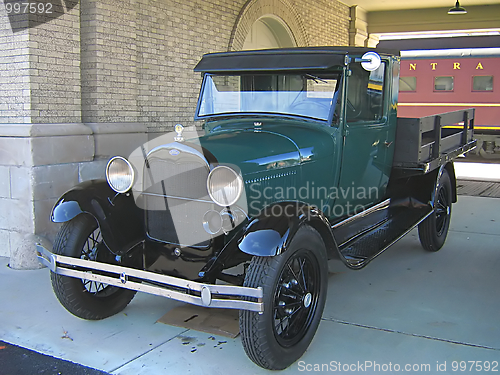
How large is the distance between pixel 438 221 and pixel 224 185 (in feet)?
11.9

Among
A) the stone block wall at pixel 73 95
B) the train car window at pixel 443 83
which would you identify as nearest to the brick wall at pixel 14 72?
the stone block wall at pixel 73 95

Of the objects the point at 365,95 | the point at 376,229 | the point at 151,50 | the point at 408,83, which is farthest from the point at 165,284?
the point at 408,83

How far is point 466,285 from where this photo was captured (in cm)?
455

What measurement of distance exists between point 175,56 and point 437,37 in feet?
34.6

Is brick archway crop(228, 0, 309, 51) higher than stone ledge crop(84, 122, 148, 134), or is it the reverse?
brick archway crop(228, 0, 309, 51)

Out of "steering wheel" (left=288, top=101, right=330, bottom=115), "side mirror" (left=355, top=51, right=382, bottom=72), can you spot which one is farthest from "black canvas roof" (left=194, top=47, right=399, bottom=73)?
"steering wheel" (left=288, top=101, right=330, bottom=115)

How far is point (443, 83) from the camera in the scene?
Result: 1473 cm

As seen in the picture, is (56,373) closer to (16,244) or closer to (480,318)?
(16,244)

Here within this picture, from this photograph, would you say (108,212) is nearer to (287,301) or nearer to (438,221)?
(287,301)

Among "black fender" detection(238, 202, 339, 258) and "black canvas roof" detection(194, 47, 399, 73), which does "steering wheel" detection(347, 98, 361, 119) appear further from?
"black fender" detection(238, 202, 339, 258)

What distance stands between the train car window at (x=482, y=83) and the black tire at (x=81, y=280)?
43.6 feet

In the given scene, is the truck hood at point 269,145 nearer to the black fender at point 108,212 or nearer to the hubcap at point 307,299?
the black fender at point 108,212

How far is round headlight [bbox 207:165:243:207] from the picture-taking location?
9.98ft

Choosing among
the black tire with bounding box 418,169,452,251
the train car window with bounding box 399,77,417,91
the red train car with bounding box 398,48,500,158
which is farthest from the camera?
the train car window with bounding box 399,77,417,91
